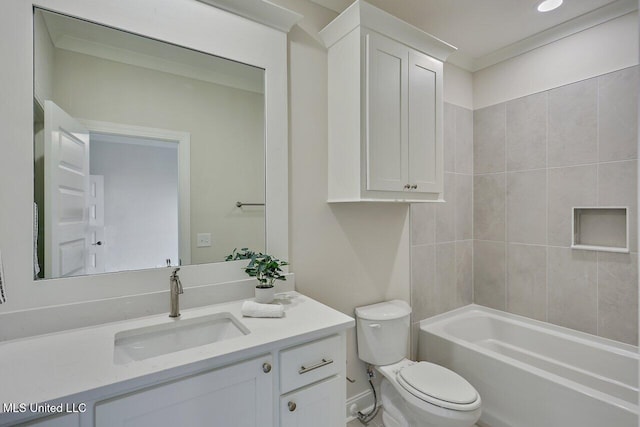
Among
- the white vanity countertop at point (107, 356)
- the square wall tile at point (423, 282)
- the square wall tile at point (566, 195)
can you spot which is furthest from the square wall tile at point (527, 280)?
the white vanity countertop at point (107, 356)

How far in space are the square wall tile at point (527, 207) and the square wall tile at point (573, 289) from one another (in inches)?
6.6

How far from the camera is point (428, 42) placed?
5.95ft

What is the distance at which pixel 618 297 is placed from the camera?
1.96 m

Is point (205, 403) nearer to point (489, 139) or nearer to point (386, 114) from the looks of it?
point (386, 114)

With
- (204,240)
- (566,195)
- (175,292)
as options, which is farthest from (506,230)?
(175,292)

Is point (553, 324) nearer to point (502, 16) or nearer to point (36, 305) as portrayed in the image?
point (502, 16)

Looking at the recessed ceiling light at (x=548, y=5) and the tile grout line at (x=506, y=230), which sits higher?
the recessed ceiling light at (x=548, y=5)

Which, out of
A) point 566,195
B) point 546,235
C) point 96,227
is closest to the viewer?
point 96,227

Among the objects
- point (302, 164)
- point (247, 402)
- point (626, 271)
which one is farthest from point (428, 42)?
point (247, 402)

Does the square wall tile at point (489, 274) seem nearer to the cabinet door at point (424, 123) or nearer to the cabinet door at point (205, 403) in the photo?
the cabinet door at point (424, 123)

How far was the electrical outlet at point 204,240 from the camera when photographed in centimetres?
148

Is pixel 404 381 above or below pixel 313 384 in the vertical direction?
below

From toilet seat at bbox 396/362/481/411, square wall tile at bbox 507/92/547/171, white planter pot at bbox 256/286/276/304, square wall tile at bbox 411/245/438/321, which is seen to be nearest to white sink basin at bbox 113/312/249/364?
white planter pot at bbox 256/286/276/304

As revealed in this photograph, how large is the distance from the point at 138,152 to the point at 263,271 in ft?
2.47
